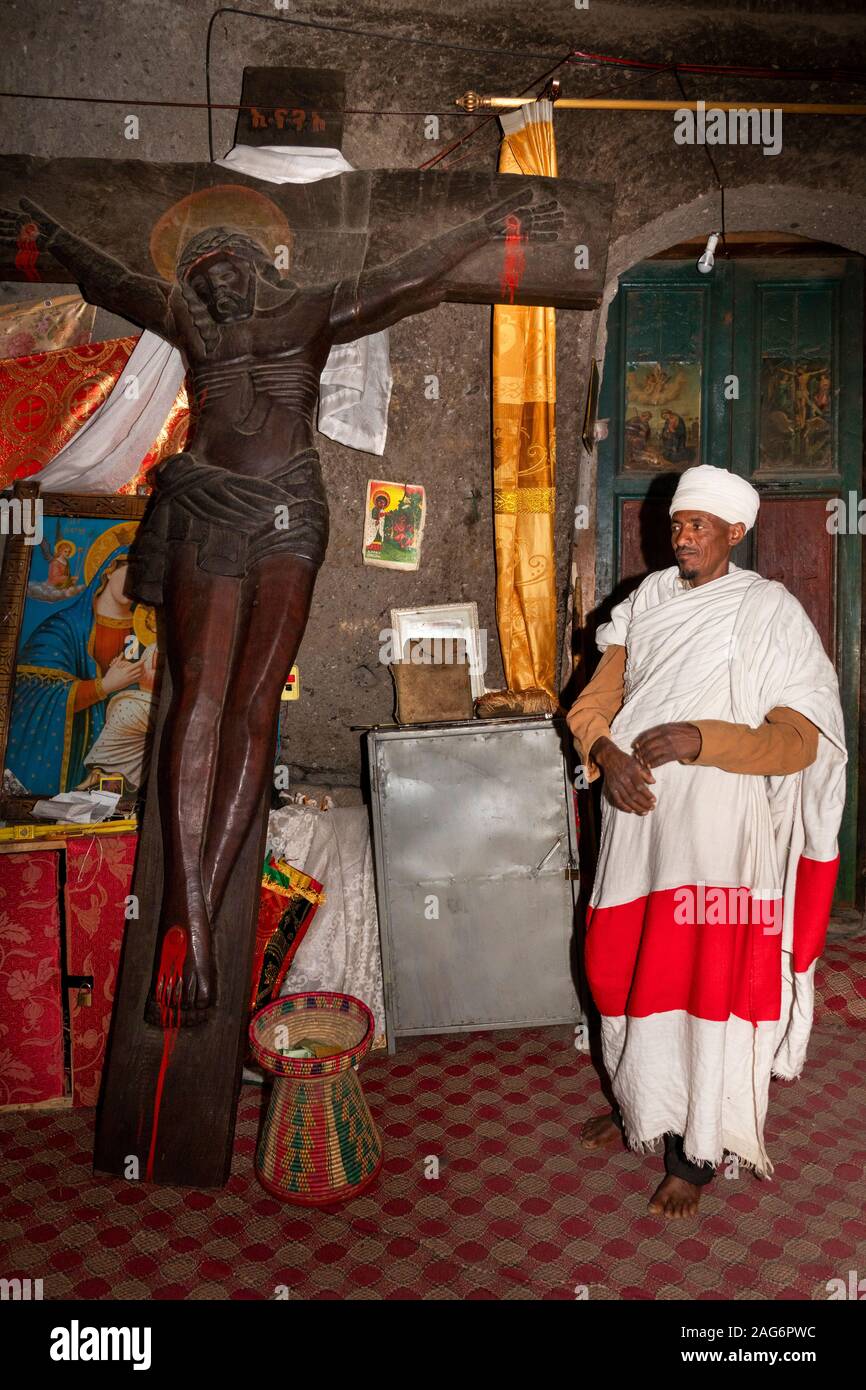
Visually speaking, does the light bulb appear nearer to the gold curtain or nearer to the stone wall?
the stone wall

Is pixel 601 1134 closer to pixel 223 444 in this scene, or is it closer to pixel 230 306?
pixel 223 444

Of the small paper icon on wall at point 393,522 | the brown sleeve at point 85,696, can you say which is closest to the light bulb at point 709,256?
the small paper icon on wall at point 393,522

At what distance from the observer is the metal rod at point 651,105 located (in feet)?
11.4

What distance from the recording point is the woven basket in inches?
105

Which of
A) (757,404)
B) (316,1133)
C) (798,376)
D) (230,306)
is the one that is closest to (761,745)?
(316,1133)

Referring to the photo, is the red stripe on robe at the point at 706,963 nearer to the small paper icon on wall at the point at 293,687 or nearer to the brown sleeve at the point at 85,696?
the small paper icon on wall at the point at 293,687

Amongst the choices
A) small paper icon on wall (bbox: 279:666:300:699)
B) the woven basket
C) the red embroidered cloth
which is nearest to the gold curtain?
small paper icon on wall (bbox: 279:666:300:699)

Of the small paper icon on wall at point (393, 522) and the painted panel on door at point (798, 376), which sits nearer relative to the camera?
the small paper icon on wall at point (393, 522)

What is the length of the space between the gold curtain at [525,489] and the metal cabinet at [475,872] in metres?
0.36

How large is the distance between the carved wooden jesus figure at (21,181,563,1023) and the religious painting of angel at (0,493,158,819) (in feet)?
1.41

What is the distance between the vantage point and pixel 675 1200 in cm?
263

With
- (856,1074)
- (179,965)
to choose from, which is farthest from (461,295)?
(856,1074)

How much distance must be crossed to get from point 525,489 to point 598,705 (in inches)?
46.5

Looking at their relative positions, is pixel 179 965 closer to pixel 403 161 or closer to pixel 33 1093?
pixel 33 1093
